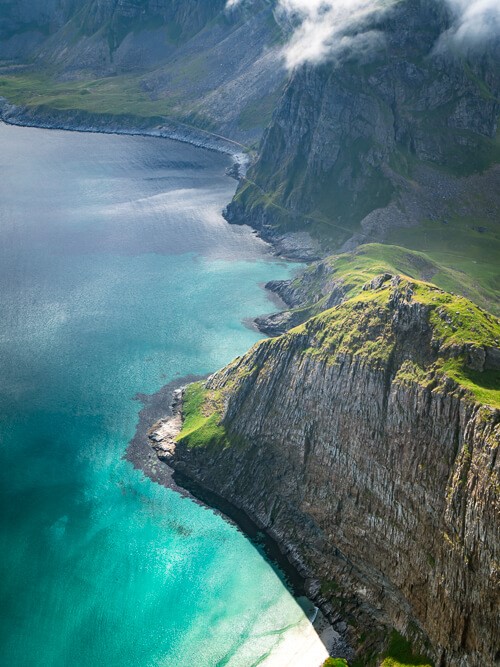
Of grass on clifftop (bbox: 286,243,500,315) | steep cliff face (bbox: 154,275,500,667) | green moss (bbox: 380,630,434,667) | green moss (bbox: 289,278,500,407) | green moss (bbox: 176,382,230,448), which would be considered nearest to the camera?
steep cliff face (bbox: 154,275,500,667)

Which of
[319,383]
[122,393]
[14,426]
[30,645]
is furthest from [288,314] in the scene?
[30,645]

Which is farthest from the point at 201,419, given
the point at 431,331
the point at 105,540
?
the point at 431,331

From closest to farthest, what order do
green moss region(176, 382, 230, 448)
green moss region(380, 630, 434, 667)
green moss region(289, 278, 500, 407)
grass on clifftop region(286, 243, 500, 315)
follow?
green moss region(380, 630, 434, 667) → green moss region(289, 278, 500, 407) → green moss region(176, 382, 230, 448) → grass on clifftop region(286, 243, 500, 315)

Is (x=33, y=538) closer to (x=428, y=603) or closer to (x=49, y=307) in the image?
(x=428, y=603)

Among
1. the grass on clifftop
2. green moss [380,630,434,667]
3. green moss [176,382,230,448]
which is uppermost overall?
the grass on clifftop

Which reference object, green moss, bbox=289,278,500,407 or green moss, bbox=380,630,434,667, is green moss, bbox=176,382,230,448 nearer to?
green moss, bbox=289,278,500,407

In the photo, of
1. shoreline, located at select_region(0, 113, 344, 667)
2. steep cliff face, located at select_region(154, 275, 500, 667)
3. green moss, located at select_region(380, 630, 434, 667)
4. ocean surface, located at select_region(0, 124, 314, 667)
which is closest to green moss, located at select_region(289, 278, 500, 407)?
steep cliff face, located at select_region(154, 275, 500, 667)
